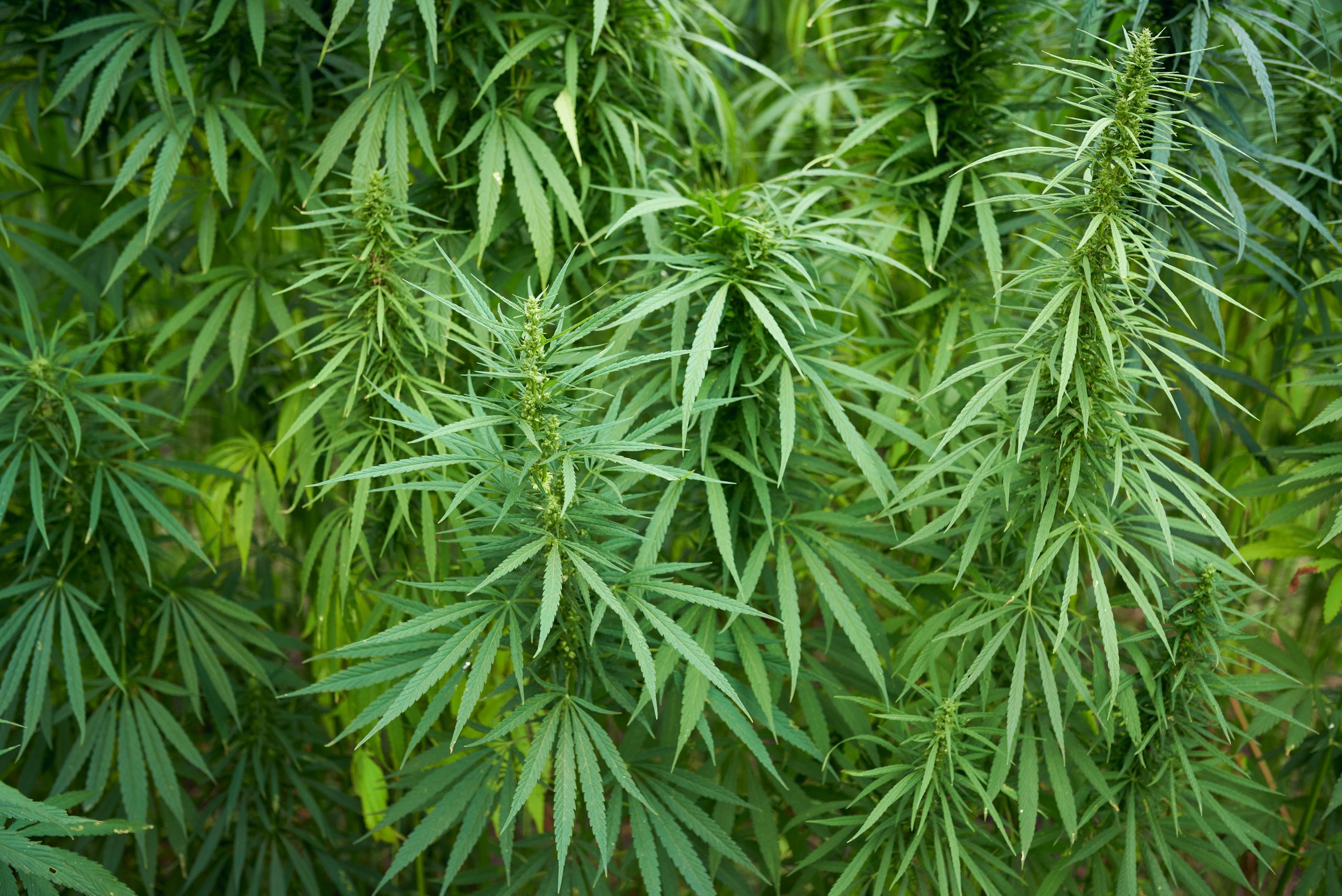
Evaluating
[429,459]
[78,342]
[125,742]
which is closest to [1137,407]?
[429,459]

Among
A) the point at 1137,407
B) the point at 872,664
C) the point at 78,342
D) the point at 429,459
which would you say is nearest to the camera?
the point at 429,459

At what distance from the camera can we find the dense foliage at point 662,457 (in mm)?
1269

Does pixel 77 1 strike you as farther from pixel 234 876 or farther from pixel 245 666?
pixel 234 876

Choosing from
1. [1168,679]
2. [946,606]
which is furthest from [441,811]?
[1168,679]

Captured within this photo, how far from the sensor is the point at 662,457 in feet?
4.79

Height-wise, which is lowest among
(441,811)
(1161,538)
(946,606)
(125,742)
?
(125,742)

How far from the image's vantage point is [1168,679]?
1.36 metres

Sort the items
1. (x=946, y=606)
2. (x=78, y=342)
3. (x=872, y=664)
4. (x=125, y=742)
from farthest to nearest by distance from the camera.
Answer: (x=78, y=342) → (x=125, y=742) → (x=946, y=606) → (x=872, y=664)

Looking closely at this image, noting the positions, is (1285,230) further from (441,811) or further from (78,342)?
(78,342)

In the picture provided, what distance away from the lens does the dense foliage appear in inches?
49.9

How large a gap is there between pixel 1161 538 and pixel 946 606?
0.32m

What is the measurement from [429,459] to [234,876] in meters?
1.13

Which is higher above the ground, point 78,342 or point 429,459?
point 429,459

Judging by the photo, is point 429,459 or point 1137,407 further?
point 1137,407
